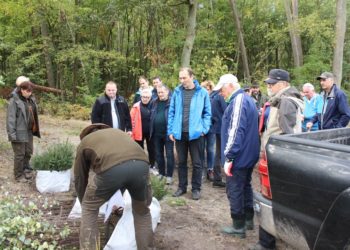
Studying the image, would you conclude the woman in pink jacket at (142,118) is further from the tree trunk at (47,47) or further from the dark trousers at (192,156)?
the tree trunk at (47,47)

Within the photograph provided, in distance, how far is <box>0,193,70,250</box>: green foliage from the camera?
3.76 m

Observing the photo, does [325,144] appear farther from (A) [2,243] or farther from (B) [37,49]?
(B) [37,49]

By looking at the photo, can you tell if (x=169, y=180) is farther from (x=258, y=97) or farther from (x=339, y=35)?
(x=339, y=35)

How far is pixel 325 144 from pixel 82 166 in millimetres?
2175

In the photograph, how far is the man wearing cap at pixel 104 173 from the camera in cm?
367

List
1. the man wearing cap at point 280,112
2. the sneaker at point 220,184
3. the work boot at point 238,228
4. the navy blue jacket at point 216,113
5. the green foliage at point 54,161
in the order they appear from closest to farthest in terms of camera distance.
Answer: the man wearing cap at point 280,112, the work boot at point 238,228, the green foliage at point 54,161, the sneaker at point 220,184, the navy blue jacket at point 216,113

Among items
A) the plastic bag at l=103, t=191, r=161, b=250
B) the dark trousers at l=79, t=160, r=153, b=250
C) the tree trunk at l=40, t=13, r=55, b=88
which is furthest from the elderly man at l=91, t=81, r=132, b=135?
the tree trunk at l=40, t=13, r=55, b=88

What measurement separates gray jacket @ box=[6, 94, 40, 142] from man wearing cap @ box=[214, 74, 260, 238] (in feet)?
11.1

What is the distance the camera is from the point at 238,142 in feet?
14.5

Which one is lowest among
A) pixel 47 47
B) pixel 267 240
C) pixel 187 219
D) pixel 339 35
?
pixel 187 219

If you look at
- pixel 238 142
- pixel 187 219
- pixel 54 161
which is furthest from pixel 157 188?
pixel 54 161

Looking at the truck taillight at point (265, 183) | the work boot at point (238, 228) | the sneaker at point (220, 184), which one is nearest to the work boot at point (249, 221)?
the work boot at point (238, 228)

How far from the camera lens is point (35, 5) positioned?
1471cm

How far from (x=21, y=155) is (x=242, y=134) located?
3.88m
